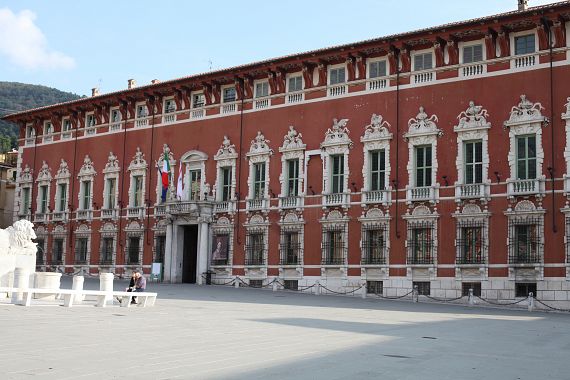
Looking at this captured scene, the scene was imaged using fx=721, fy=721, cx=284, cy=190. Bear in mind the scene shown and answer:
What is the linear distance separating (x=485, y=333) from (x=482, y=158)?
1722 centimetres

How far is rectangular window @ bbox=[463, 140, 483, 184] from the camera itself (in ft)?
Answer: 115

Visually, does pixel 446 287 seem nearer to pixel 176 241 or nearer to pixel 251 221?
pixel 251 221

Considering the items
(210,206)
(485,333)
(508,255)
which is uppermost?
(210,206)

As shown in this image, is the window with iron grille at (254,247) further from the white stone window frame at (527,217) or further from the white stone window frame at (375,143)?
the white stone window frame at (527,217)

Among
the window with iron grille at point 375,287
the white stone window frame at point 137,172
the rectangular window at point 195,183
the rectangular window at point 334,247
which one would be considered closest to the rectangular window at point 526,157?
the window with iron grille at point 375,287

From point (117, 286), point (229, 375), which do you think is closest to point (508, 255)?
point (117, 286)

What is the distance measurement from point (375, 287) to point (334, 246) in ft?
10.9

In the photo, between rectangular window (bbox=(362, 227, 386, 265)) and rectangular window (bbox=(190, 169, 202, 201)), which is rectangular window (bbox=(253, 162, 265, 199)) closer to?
rectangular window (bbox=(190, 169, 202, 201))

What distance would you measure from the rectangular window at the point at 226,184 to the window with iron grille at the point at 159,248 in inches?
212

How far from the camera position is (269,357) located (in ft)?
41.5

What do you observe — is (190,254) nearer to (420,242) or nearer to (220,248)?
(220,248)

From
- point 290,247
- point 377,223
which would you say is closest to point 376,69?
point 377,223

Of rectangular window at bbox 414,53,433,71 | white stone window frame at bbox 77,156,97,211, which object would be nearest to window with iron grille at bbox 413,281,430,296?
rectangular window at bbox 414,53,433,71

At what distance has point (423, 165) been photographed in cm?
3694
